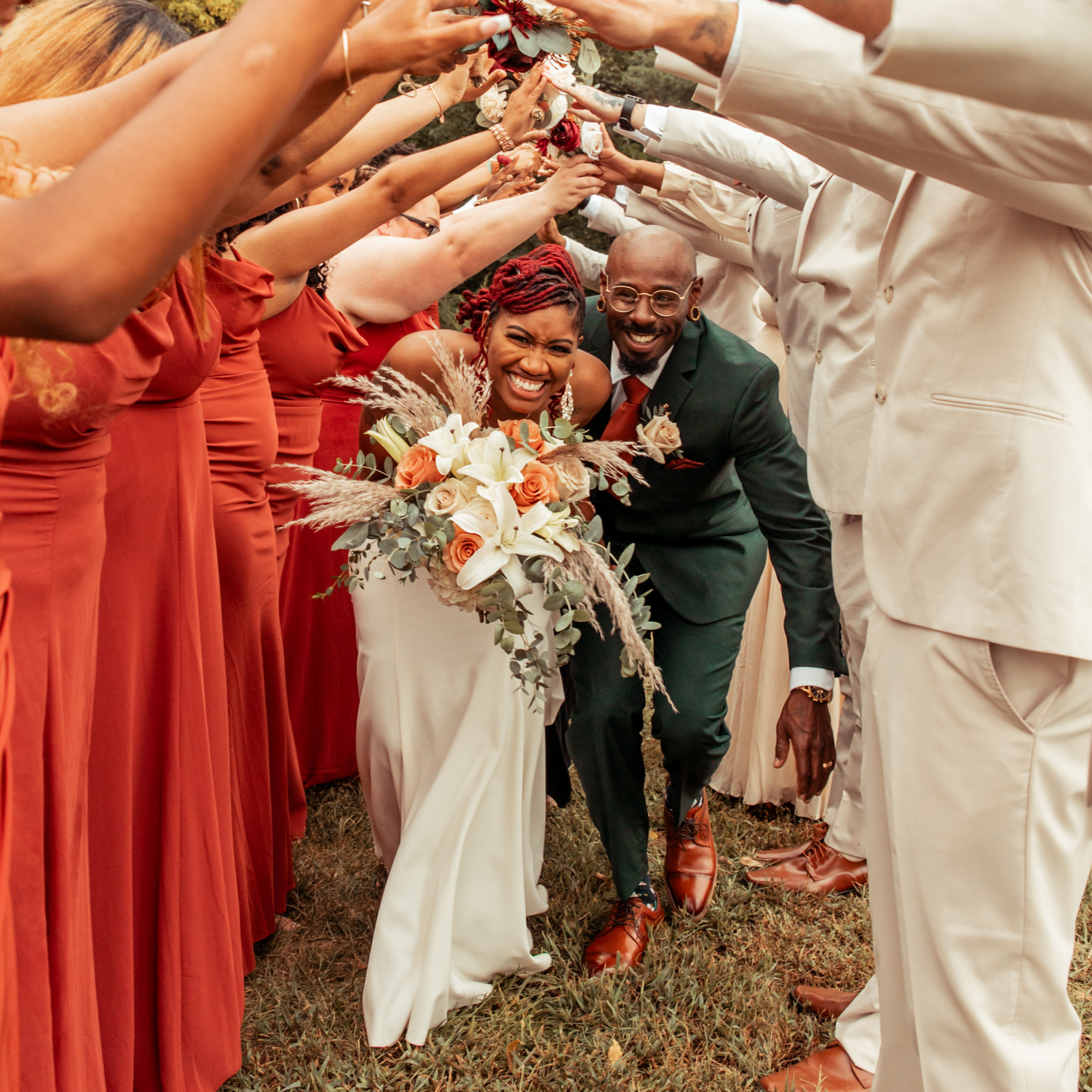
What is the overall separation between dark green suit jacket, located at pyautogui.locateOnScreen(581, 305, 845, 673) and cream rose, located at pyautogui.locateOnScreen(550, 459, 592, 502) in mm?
722

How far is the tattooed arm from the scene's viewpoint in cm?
155

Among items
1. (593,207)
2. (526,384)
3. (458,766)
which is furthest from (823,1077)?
(593,207)

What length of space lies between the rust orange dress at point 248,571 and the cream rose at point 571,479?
39.0 inches

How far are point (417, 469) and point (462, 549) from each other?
0.31 metres

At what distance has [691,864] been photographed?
3912 mm

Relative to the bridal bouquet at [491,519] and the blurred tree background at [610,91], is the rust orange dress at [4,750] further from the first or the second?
the blurred tree background at [610,91]

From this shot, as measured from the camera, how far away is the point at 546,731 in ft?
13.4

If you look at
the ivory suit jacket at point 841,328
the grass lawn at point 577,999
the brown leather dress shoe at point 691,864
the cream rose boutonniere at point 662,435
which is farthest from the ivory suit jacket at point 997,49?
the brown leather dress shoe at point 691,864

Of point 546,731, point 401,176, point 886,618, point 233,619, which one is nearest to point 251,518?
point 233,619

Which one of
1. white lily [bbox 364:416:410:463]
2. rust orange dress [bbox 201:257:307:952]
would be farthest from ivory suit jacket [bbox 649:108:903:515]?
rust orange dress [bbox 201:257:307:952]

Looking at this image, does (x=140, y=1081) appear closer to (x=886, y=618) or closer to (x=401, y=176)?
(x=886, y=618)

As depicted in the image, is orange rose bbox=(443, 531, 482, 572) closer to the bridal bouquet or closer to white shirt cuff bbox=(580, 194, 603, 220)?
the bridal bouquet

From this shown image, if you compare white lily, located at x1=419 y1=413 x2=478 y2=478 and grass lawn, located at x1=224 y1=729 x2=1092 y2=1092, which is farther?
white lily, located at x1=419 y1=413 x2=478 y2=478

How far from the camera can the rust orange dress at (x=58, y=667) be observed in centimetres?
208
